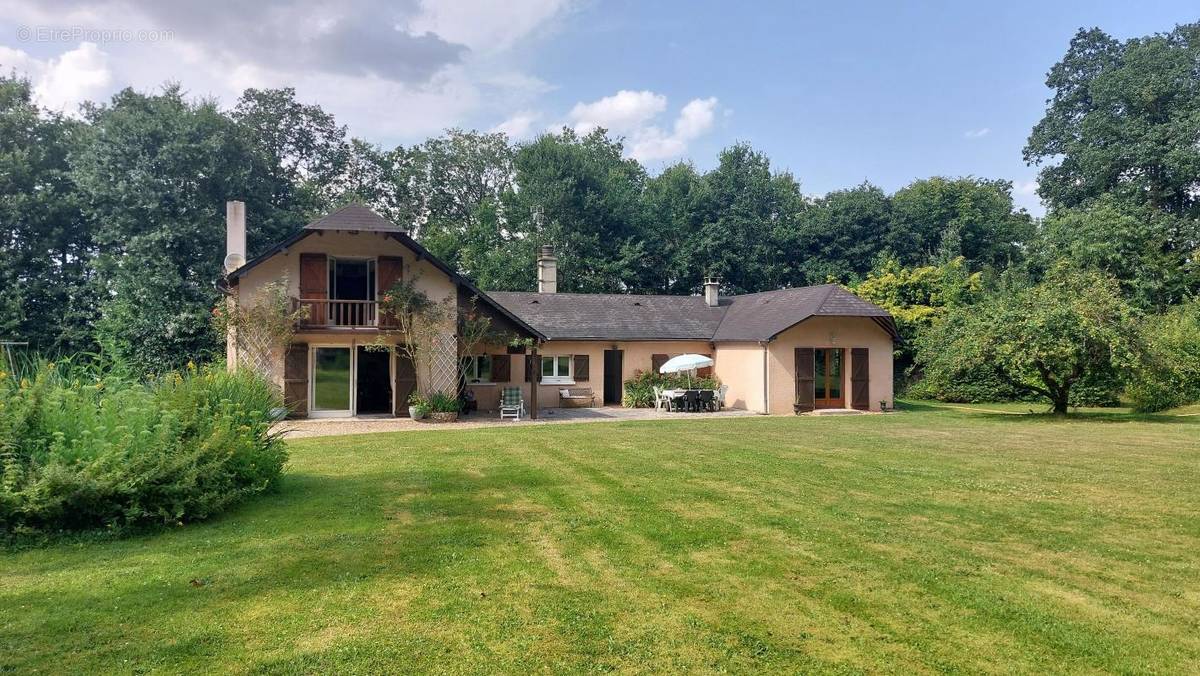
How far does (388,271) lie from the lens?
1786cm

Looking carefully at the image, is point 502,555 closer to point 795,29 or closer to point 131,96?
point 795,29

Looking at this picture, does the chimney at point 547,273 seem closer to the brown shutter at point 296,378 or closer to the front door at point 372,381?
the front door at point 372,381

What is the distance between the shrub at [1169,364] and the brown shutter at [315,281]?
2139cm

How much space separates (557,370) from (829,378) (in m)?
9.28

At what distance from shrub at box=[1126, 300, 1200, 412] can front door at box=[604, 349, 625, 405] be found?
48.5 feet

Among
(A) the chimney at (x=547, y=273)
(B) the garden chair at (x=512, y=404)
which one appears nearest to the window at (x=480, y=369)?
(B) the garden chair at (x=512, y=404)

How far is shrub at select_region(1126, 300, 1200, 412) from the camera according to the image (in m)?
16.1

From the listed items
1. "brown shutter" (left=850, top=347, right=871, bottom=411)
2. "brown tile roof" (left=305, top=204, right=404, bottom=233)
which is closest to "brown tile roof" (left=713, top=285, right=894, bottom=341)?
"brown shutter" (left=850, top=347, right=871, bottom=411)

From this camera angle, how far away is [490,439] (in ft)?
42.7

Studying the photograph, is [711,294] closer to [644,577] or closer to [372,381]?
[372,381]

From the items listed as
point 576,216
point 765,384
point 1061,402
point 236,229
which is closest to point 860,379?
point 765,384

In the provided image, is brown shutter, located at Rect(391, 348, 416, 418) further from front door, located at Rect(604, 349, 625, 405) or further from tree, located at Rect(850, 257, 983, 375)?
tree, located at Rect(850, 257, 983, 375)

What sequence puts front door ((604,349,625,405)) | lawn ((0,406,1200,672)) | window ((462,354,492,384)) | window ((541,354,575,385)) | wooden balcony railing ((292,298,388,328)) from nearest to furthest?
lawn ((0,406,1200,672)), wooden balcony railing ((292,298,388,328)), window ((462,354,492,384)), window ((541,354,575,385)), front door ((604,349,625,405))

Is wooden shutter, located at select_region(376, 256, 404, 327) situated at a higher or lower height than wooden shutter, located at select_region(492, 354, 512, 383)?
higher
